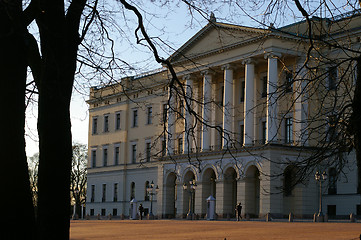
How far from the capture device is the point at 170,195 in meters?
72.2

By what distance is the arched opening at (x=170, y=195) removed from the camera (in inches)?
2825

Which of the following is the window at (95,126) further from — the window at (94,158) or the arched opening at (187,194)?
the arched opening at (187,194)

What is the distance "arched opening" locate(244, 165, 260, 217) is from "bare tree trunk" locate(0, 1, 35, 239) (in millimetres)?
50114

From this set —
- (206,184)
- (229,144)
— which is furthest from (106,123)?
(229,144)

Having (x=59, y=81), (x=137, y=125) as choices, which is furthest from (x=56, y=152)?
(x=137, y=125)

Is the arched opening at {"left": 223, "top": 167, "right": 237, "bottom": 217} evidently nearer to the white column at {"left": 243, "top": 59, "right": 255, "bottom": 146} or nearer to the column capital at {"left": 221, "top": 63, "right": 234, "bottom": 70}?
the white column at {"left": 243, "top": 59, "right": 255, "bottom": 146}

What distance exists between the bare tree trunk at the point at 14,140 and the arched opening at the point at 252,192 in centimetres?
5011

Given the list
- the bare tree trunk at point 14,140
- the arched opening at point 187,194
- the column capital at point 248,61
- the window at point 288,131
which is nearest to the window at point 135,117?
the arched opening at point 187,194

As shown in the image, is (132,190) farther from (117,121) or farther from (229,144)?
(229,144)

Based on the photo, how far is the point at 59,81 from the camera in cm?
1036

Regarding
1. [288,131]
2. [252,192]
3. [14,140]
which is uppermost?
[288,131]

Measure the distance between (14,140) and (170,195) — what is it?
6238 cm

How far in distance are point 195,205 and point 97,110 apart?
30.0 meters

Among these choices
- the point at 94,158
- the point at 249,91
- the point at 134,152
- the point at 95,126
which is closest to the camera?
the point at 249,91
